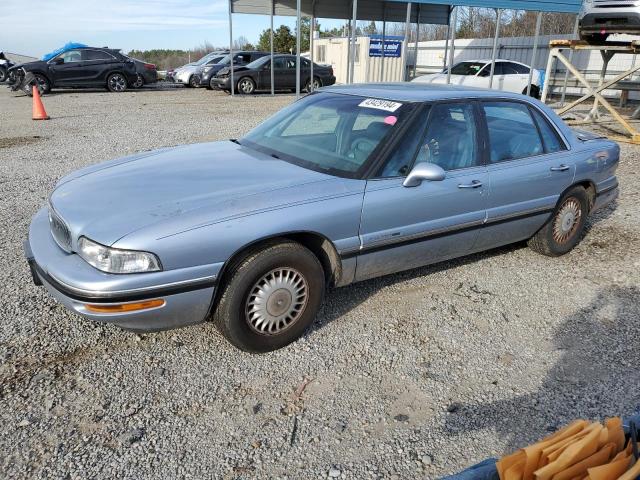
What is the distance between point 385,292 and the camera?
399 cm

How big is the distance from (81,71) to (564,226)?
721 inches

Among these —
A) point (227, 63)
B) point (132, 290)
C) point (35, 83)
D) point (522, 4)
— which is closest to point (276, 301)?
point (132, 290)

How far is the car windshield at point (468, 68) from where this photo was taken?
1636 centimetres

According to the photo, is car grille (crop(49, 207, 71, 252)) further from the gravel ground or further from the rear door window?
the rear door window

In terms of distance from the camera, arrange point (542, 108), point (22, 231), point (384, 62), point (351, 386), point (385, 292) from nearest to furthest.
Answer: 1. point (351, 386)
2. point (385, 292)
3. point (542, 108)
4. point (22, 231)
5. point (384, 62)

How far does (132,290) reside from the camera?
8.60 ft

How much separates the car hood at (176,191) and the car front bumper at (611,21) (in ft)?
24.4

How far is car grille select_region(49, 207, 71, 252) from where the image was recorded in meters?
2.93

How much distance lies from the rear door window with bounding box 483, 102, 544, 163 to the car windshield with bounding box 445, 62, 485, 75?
13.0 meters

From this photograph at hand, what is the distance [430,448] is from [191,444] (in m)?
1.13

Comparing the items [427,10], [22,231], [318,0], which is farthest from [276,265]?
[427,10]

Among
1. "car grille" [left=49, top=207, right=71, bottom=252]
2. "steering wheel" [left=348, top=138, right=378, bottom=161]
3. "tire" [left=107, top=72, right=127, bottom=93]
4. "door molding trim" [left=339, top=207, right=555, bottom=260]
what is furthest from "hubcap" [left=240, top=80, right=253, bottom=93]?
"car grille" [left=49, top=207, right=71, bottom=252]

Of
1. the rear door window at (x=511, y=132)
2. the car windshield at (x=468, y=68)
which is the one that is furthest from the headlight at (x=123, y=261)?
the car windshield at (x=468, y=68)

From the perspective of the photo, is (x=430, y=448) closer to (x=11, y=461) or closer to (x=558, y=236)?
(x=11, y=461)
